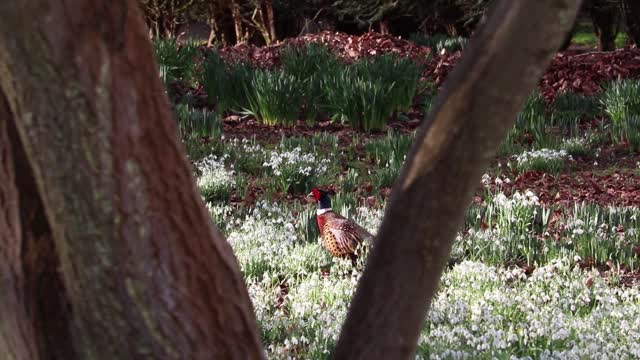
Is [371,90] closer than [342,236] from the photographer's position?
No

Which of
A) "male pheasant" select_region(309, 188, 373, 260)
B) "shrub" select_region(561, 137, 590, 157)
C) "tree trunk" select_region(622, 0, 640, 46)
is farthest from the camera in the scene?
"tree trunk" select_region(622, 0, 640, 46)

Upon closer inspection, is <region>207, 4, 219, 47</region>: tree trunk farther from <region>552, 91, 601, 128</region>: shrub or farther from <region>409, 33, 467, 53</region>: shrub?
<region>552, 91, 601, 128</region>: shrub

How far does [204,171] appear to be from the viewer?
7496 millimetres

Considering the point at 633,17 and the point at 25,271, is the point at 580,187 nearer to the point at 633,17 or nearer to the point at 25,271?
the point at 25,271

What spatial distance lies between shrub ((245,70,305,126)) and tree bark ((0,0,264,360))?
7285 mm

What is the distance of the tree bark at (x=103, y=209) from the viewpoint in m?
1.72

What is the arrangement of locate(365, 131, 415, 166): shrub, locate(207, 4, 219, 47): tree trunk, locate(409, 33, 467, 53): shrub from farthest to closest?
1. locate(207, 4, 219, 47): tree trunk
2. locate(409, 33, 467, 53): shrub
3. locate(365, 131, 415, 166): shrub

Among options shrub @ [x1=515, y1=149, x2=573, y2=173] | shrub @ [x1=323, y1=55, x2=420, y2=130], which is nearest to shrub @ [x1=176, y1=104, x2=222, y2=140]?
shrub @ [x1=323, y1=55, x2=420, y2=130]

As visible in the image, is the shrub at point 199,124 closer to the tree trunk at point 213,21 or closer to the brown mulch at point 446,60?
the brown mulch at point 446,60

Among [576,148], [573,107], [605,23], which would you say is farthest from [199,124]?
[605,23]

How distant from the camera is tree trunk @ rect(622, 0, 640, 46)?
17977 millimetres

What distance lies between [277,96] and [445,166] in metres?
7.54

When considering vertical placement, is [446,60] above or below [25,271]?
below

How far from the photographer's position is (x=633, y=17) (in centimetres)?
1853
